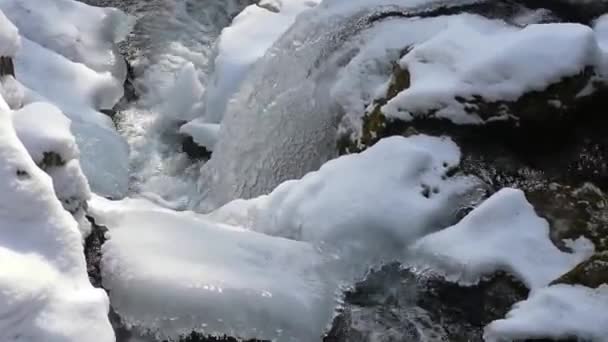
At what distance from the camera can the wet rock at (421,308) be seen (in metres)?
3.20

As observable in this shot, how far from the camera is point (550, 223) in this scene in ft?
11.5

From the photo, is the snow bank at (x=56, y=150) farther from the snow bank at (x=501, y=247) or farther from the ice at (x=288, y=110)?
the ice at (x=288, y=110)

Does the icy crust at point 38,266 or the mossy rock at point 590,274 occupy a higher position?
the mossy rock at point 590,274

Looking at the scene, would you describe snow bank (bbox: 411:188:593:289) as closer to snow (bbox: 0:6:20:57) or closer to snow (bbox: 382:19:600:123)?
snow (bbox: 382:19:600:123)

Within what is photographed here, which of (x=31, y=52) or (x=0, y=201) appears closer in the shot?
(x=0, y=201)

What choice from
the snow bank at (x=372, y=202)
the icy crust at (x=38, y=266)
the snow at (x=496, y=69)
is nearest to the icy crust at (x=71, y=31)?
the snow bank at (x=372, y=202)

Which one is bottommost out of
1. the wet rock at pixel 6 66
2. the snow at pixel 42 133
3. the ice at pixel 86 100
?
the ice at pixel 86 100

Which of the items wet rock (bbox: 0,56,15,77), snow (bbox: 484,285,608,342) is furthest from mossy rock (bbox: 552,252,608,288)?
wet rock (bbox: 0,56,15,77)

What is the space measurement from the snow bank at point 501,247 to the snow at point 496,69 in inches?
28.7

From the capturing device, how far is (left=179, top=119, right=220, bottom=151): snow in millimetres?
6062

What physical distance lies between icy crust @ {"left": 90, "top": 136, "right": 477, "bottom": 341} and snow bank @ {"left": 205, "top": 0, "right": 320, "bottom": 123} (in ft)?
7.01

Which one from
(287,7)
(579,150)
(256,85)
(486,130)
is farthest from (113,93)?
(579,150)

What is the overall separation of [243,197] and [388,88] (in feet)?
4.18

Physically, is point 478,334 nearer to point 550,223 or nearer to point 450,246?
point 450,246
